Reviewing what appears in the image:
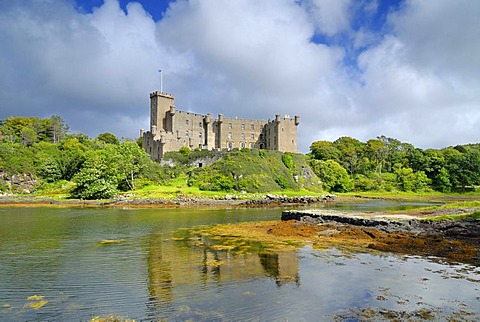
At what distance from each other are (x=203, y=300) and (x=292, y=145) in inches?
3149

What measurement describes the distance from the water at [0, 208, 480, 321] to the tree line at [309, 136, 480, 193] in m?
71.1

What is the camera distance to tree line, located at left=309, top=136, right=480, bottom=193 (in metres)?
86.9

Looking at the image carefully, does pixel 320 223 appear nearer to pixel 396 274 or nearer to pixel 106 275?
pixel 396 274

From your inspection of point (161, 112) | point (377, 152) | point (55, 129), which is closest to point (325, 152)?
point (377, 152)

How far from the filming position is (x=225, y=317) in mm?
8984

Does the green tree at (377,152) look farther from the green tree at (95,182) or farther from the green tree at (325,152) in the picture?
the green tree at (95,182)

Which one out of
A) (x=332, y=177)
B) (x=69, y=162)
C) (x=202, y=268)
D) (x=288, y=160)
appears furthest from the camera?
(x=332, y=177)

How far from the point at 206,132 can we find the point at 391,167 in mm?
57603

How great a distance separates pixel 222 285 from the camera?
1177cm

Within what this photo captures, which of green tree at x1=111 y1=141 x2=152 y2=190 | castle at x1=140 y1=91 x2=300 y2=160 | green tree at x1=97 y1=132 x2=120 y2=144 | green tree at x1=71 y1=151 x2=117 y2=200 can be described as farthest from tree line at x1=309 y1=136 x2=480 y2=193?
green tree at x1=97 y1=132 x2=120 y2=144

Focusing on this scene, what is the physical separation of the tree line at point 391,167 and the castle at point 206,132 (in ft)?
37.5

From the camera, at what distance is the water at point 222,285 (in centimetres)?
936

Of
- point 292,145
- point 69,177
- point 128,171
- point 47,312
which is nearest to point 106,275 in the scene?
point 47,312

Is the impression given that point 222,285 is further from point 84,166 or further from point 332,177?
point 332,177
